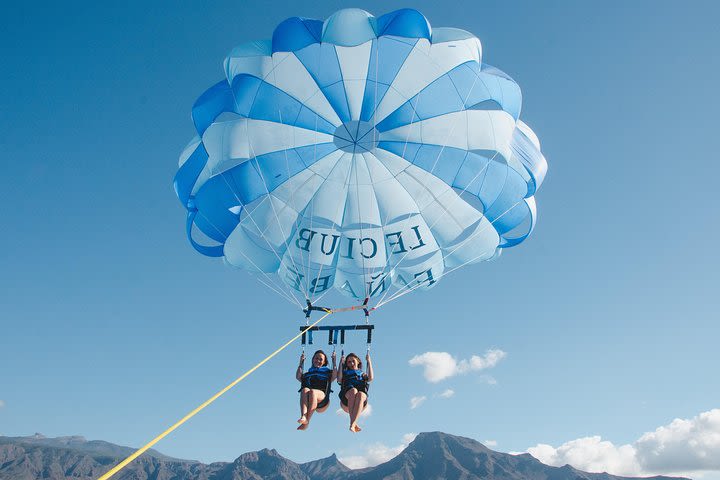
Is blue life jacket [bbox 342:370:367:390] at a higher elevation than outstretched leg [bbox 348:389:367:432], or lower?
higher

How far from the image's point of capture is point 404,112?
1105 cm

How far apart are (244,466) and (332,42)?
20465 cm

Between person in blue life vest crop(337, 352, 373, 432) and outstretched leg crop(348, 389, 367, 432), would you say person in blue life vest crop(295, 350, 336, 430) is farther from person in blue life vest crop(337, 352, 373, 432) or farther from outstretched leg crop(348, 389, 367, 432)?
outstretched leg crop(348, 389, 367, 432)

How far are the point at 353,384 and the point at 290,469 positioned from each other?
21233 cm

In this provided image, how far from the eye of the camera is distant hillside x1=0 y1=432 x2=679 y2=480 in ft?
571

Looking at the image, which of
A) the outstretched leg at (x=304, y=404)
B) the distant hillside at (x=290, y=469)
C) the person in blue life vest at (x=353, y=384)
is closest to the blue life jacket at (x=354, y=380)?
the person in blue life vest at (x=353, y=384)

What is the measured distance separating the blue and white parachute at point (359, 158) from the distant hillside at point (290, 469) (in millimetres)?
176870

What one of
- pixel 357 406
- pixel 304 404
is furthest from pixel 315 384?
pixel 357 406

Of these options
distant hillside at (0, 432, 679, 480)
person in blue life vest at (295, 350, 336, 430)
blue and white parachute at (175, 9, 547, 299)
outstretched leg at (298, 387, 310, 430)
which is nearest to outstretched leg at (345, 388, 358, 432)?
person in blue life vest at (295, 350, 336, 430)

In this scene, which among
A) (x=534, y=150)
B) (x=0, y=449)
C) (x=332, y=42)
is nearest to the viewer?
(x=332, y=42)

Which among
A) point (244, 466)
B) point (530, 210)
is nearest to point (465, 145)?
point (530, 210)

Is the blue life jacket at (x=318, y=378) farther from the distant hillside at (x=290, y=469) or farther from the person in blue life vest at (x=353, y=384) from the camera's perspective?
the distant hillside at (x=290, y=469)

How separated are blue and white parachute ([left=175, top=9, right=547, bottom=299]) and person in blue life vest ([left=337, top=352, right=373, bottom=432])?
9.82ft

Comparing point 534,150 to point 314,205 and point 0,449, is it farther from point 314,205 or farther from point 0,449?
point 0,449
